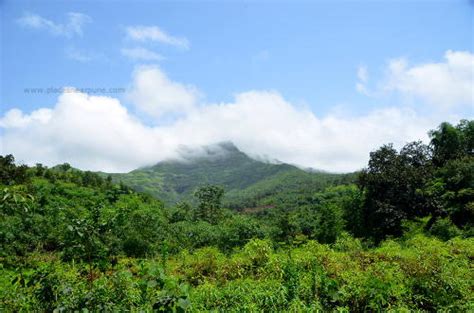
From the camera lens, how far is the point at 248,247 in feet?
32.2

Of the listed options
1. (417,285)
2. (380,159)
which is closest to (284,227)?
(380,159)

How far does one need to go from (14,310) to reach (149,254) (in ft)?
49.7

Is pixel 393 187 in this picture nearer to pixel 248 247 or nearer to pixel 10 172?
pixel 248 247

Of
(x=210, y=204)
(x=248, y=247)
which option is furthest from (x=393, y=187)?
(x=210, y=204)

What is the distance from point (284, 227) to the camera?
28172mm

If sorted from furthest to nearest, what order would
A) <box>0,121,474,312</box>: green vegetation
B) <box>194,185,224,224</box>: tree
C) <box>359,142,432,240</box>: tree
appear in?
<box>194,185,224,224</box>: tree
<box>359,142,432,240</box>: tree
<box>0,121,474,312</box>: green vegetation

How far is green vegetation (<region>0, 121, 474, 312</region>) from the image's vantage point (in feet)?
15.0

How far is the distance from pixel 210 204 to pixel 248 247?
28650mm

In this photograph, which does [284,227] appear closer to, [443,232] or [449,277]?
[443,232]

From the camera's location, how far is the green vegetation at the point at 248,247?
4578mm

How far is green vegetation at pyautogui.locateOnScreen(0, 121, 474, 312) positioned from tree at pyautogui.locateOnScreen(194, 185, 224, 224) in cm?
13

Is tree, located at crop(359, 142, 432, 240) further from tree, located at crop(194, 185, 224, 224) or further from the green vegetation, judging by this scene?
tree, located at crop(194, 185, 224, 224)

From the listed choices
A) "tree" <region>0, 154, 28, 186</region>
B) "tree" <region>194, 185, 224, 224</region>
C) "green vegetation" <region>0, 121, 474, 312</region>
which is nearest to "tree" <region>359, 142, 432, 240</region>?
"green vegetation" <region>0, 121, 474, 312</region>

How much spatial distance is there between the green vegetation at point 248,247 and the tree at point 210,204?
13cm
